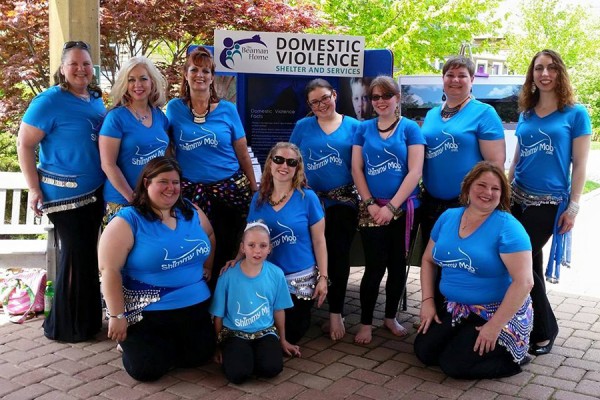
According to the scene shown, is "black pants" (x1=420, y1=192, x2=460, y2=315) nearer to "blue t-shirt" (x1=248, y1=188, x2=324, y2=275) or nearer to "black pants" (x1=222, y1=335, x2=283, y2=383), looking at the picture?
"blue t-shirt" (x1=248, y1=188, x2=324, y2=275)

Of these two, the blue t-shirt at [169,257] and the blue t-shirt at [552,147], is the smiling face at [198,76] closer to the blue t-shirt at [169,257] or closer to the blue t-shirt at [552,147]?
the blue t-shirt at [169,257]

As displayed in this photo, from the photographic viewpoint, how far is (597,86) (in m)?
24.1

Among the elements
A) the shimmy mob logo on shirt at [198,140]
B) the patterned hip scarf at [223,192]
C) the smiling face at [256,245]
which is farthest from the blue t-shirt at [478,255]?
the shimmy mob logo on shirt at [198,140]

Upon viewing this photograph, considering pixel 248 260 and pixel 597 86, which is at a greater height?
pixel 597 86

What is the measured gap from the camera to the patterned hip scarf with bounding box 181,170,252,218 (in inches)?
169

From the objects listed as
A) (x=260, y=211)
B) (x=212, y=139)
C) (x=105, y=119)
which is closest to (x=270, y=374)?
(x=260, y=211)

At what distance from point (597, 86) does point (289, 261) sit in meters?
23.0

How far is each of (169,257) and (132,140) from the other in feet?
2.68

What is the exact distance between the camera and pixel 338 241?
4523mm

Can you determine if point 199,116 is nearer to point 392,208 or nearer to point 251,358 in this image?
point 392,208

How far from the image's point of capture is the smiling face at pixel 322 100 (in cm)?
440

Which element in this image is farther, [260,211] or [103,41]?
[103,41]

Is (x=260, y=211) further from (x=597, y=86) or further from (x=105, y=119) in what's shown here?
(x=597, y=86)

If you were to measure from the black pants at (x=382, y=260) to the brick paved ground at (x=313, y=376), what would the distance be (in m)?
0.32
